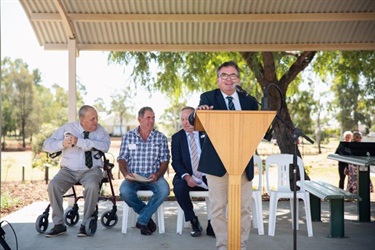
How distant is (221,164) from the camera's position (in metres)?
4.11

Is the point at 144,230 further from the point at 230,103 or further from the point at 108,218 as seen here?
the point at 230,103

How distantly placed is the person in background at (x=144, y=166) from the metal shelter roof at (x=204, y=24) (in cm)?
189

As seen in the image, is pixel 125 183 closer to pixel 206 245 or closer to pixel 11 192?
pixel 206 245

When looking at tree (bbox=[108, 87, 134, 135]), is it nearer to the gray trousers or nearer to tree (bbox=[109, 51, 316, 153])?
tree (bbox=[109, 51, 316, 153])

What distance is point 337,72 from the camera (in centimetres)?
1148

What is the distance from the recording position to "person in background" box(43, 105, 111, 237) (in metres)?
6.00

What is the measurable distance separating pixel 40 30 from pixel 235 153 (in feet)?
16.8

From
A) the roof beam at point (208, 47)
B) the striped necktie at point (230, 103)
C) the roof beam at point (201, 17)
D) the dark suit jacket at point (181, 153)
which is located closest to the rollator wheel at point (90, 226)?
the dark suit jacket at point (181, 153)

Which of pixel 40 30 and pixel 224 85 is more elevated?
pixel 40 30

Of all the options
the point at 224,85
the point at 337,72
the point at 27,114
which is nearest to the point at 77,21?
the point at 224,85

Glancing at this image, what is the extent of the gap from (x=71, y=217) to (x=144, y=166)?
1066mm

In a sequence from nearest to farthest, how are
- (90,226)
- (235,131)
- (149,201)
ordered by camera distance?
(235,131)
(90,226)
(149,201)

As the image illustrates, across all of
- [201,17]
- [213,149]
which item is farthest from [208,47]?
[213,149]

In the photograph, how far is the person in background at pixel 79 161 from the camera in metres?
6.00
